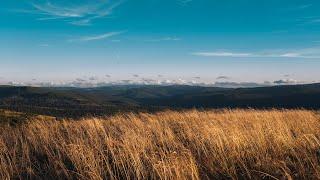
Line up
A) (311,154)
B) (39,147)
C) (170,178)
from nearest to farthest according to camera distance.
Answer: (170,178) → (311,154) → (39,147)

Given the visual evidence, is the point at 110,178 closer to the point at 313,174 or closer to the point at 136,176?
the point at 136,176

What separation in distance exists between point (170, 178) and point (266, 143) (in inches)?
136

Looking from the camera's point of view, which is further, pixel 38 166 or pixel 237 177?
pixel 38 166

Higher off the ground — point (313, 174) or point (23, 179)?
point (313, 174)

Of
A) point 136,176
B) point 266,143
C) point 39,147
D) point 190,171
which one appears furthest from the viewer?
point 39,147

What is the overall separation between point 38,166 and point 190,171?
365 centimetres

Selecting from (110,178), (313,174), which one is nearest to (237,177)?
(313,174)

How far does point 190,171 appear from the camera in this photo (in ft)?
19.6

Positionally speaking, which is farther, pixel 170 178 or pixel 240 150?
pixel 240 150

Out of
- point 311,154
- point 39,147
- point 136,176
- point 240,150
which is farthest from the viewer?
point 39,147

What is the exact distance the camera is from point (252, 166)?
6590mm

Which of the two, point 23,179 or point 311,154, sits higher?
point 311,154

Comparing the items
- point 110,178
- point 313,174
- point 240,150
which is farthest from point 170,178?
point 240,150

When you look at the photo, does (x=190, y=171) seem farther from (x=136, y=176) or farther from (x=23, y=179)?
(x=23, y=179)
